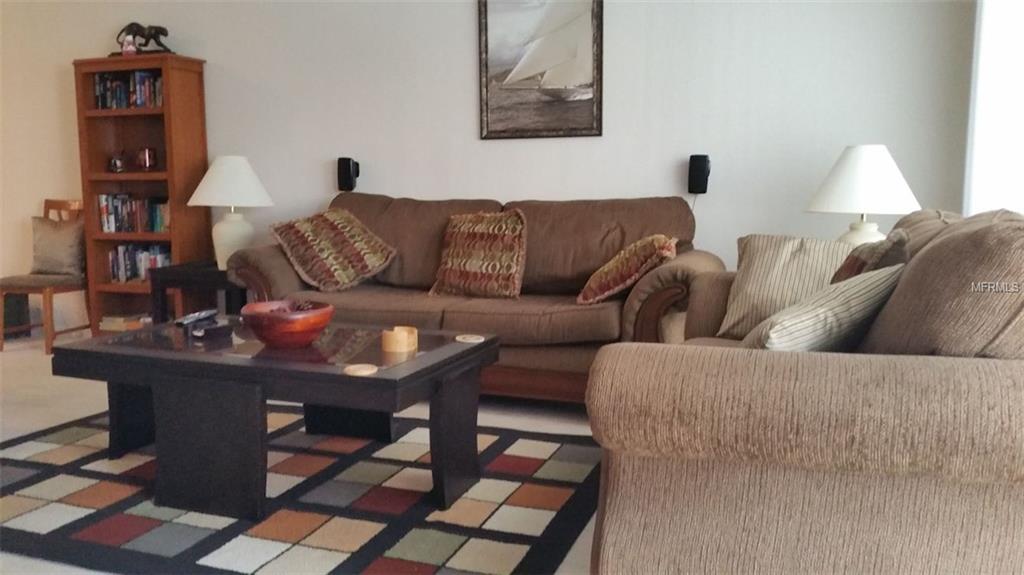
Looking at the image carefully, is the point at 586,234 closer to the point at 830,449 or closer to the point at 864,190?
the point at 864,190

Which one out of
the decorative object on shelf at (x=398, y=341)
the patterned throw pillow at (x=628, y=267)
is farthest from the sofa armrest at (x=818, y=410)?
the patterned throw pillow at (x=628, y=267)

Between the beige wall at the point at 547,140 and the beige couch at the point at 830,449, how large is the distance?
2.30m

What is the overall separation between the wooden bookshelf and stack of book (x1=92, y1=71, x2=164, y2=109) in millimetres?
12

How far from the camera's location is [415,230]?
3.96 metres

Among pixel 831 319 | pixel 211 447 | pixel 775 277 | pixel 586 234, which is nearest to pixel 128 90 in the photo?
pixel 586 234

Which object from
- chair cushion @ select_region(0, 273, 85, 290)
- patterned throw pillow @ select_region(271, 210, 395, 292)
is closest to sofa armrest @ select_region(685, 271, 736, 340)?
patterned throw pillow @ select_region(271, 210, 395, 292)

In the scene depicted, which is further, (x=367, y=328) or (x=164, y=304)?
(x=164, y=304)

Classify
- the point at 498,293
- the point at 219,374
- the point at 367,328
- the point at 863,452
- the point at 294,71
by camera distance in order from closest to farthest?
the point at 863,452 → the point at 219,374 → the point at 367,328 → the point at 498,293 → the point at 294,71

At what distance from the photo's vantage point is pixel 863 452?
1.22m

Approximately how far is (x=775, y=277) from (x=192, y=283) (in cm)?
280

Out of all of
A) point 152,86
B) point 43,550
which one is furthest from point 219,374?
point 152,86

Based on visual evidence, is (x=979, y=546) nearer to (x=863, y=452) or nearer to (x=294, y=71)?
(x=863, y=452)

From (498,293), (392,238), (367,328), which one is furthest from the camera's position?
(392,238)

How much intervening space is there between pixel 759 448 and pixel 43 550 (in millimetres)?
1819
